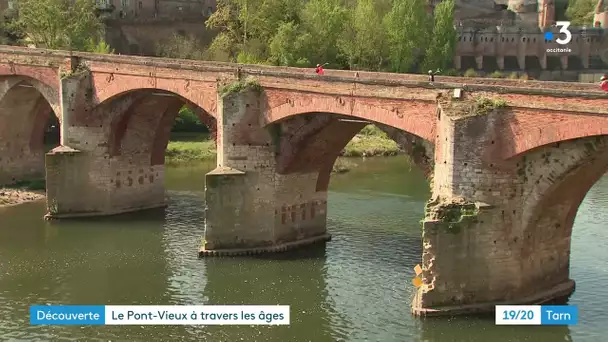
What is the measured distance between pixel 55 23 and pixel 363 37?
77.9 feet

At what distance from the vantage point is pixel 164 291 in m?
25.0

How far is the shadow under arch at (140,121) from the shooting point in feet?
117

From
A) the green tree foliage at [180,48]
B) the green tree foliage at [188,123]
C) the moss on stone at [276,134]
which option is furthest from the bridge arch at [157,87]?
the green tree foliage at [180,48]

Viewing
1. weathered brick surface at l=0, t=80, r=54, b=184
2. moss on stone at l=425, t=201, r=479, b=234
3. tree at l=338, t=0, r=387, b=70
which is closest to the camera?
moss on stone at l=425, t=201, r=479, b=234

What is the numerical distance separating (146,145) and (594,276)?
21.3m

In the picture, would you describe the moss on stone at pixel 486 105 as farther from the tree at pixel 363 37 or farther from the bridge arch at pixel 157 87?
the tree at pixel 363 37

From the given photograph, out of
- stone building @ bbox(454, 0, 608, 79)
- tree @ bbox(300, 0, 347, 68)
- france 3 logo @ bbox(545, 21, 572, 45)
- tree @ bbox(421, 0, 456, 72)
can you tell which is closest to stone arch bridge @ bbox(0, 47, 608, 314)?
tree @ bbox(300, 0, 347, 68)

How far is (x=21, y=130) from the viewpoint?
1726 inches

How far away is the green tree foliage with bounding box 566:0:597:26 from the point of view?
331 feet

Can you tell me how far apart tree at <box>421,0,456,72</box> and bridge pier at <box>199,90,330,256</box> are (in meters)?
38.8

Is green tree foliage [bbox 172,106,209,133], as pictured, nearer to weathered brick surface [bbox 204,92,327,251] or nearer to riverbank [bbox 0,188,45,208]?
riverbank [bbox 0,188,45,208]

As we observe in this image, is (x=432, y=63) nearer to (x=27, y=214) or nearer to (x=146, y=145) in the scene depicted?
(x=146, y=145)

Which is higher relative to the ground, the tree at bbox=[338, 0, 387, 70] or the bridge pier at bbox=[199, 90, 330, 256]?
the tree at bbox=[338, 0, 387, 70]

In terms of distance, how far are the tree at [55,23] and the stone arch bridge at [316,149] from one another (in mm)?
18654
